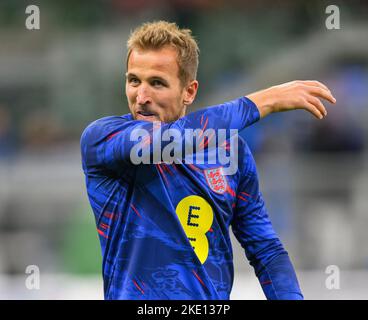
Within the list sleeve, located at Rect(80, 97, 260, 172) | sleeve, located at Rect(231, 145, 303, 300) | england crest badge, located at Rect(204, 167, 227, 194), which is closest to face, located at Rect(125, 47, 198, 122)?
sleeve, located at Rect(80, 97, 260, 172)

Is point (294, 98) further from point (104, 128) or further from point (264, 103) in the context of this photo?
point (104, 128)

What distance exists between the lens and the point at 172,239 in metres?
3.47

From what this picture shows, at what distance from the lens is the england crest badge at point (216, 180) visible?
3.62 metres

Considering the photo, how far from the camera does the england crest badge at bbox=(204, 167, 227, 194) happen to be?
11.9ft

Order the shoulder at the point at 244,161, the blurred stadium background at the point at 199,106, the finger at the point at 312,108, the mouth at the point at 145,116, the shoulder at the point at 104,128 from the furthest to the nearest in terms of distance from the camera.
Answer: the blurred stadium background at the point at 199,106 < the shoulder at the point at 244,161 < the mouth at the point at 145,116 < the shoulder at the point at 104,128 < the finger at the point at 312,108

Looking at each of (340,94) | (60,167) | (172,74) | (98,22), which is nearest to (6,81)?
(98,22)

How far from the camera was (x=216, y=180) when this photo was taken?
3.64 meters

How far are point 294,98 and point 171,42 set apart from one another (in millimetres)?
723

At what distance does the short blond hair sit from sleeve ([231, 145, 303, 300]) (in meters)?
0.46

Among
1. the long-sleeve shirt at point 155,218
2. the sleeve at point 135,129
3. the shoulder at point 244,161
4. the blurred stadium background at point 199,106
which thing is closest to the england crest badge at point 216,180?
the long-sleeve shirt at point 155,218

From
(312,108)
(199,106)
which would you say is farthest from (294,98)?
(199,106)

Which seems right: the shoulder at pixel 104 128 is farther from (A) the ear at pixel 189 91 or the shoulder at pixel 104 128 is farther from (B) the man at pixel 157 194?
(A) the ear at pixel 189 91

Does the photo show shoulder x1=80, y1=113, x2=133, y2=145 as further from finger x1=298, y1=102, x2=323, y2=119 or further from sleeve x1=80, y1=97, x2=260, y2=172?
finger x1=298, y1=102, x2=323, y2=119
